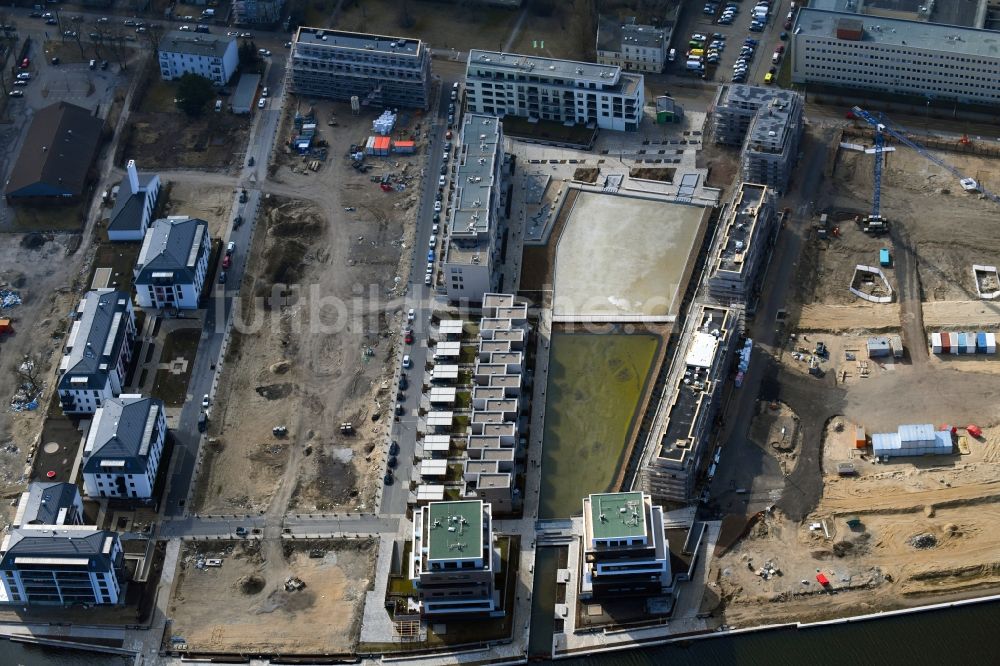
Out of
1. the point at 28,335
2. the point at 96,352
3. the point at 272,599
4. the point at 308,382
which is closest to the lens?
the point at 272,599

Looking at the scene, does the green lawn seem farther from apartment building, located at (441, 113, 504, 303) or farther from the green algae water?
the green algae water

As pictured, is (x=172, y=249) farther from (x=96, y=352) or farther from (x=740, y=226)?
(x=740, y=226)

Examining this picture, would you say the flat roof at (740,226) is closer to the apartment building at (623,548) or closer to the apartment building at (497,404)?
the apartment building at (497,404)

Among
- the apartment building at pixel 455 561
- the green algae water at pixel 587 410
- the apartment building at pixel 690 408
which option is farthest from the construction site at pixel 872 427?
the apartment building at pixel 455 561

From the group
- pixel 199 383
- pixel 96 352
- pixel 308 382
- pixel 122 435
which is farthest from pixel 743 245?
pixel 96 352

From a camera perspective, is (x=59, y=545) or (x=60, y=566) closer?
(x=60, y=566)

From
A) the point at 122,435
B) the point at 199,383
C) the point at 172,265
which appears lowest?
the point at 122,435

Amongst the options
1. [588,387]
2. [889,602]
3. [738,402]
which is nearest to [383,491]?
[588,387]
